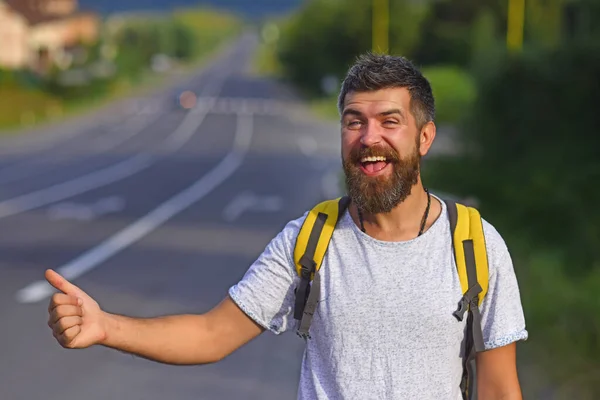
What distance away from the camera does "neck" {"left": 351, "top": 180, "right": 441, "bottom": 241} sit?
2859 millimetres

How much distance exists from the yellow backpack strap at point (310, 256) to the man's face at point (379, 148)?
105 millimetres

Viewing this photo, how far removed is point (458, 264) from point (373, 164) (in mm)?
351

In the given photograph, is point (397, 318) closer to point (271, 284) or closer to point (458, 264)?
point (458, 264)

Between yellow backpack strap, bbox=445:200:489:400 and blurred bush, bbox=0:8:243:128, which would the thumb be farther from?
blurred bush, bbox=0:8:243:128

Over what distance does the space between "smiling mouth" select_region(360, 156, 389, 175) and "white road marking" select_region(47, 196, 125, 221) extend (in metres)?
16.8

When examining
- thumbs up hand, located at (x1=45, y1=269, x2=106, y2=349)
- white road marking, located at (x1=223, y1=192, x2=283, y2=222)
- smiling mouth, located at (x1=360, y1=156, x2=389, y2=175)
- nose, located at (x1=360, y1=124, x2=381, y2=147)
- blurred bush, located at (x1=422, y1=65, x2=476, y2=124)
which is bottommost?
white road marking, located at (x1=223, y1=192, x2=283, y2=222)

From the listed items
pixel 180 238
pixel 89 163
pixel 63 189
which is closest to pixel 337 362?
pixel 180 238

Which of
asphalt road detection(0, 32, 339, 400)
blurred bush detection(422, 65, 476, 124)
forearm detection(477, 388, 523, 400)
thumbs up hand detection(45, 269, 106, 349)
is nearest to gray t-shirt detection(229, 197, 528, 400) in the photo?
forearm detection(477, 388, 523, 400)

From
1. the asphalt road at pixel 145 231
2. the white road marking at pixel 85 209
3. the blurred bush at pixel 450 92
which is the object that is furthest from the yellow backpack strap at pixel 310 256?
the blurred bush at pixel 450 92

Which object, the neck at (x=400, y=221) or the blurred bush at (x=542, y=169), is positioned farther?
the blurred bush at (x=542, y=169)

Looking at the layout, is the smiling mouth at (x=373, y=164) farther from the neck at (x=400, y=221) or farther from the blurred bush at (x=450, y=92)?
the blurred bush at (x=450, y=92)

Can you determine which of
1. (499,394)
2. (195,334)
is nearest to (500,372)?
(499,394)

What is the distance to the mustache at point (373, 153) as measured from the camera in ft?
9.26

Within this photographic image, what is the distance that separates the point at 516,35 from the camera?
40.7 meters
